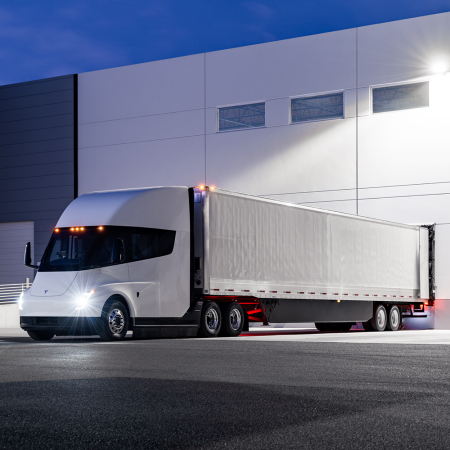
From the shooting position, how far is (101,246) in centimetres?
1764

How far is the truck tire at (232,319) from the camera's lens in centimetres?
1923

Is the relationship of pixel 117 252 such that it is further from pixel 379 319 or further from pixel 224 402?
pixel 224 402

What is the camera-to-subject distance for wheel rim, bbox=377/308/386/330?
2536cm

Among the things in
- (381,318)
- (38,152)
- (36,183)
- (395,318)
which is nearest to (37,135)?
(38,152)

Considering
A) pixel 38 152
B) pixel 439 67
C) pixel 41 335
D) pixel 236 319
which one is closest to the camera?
pixel 41 335

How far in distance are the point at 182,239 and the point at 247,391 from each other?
36.3 feet

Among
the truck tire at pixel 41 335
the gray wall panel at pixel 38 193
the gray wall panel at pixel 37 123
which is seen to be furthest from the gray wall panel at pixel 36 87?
the truck tire at pixel 41 335

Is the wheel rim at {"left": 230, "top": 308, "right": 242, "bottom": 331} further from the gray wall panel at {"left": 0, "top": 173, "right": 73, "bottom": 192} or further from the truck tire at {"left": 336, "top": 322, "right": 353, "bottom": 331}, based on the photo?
the gray wall panel at {"left": 0, "top": 173, "right": 73, "bottom": 192}

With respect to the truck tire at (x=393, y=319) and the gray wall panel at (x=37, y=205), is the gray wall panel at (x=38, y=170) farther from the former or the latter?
the truck tire at (x=393, y=319)

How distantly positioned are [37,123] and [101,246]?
22.5 metres

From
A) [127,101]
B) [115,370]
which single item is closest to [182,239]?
[115,370]

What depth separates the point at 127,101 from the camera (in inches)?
1422

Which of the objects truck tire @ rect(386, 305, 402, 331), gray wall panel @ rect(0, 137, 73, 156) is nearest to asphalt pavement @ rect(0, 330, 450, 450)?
truck tire @ rect(386, 305, 402, 331)

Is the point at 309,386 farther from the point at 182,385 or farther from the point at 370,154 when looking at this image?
the point at 370,154
